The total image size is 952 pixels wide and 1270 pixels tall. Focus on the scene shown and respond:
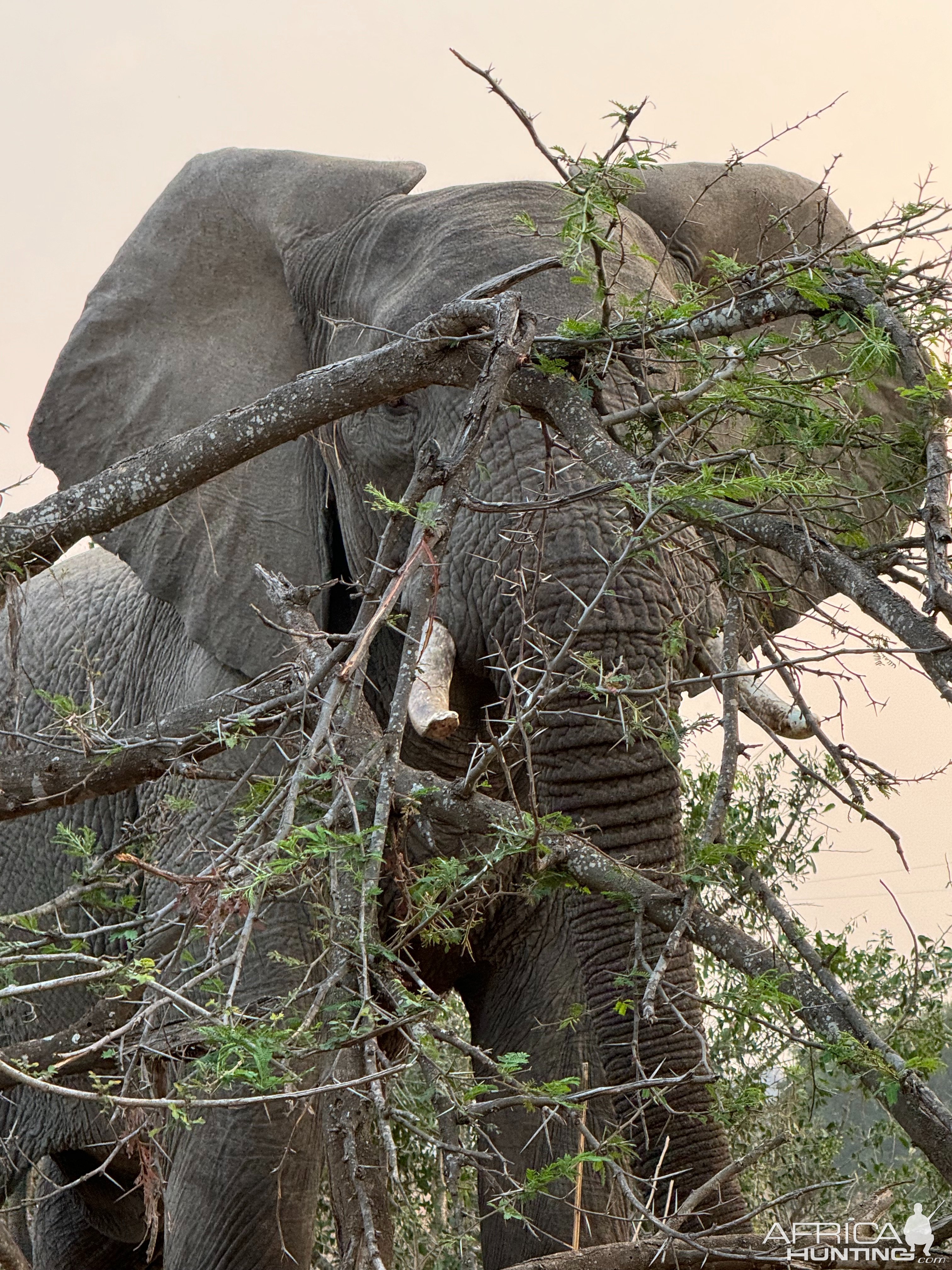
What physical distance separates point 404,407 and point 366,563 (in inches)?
14.6

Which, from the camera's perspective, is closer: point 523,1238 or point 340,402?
point 340,402

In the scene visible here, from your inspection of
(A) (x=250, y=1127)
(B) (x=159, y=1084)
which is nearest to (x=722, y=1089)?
(A) (x=250, y=1127)

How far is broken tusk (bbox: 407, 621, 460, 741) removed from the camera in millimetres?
2357

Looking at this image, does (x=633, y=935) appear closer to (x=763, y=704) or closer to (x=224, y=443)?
(x=763, y=704)

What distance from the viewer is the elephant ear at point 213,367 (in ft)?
12.6

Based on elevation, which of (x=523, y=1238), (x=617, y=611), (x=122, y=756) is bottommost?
(x=523, y=1238)

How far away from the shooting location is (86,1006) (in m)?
4.47

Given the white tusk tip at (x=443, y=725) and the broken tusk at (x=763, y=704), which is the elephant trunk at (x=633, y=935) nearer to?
the broken tusk at (x=763, y=704)

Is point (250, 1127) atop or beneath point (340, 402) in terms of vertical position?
beneath

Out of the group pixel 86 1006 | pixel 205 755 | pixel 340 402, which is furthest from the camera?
pixel 86 1006

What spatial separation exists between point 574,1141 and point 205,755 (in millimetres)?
1894

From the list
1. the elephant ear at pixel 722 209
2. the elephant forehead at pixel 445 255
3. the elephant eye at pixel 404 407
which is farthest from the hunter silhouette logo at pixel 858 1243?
the elephant ear at pixel 722 209

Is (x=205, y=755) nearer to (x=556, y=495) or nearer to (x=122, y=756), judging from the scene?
(x=122, y=756)

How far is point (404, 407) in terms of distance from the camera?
346cm
